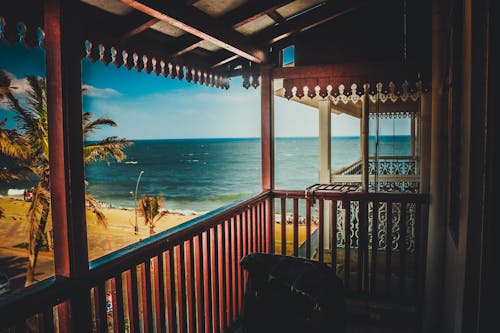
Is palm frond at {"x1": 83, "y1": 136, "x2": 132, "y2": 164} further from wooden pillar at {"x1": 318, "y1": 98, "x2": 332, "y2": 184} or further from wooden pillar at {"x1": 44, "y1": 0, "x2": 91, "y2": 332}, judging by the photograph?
wooden pillar at {"x1": 44, "y1": 0, "x2": 91, "y2": 332}

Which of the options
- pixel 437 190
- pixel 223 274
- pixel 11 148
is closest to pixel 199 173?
pixel 11 148

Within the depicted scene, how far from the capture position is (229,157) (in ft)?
188

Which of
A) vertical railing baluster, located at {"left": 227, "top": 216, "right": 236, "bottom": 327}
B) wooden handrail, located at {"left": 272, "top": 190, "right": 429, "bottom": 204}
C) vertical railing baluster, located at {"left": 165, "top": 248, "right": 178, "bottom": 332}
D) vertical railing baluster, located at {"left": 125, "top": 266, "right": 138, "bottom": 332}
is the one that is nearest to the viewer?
vertical railing baluster, located at {"left": 125, "top": 266, "right": 138, "bottom": 332}

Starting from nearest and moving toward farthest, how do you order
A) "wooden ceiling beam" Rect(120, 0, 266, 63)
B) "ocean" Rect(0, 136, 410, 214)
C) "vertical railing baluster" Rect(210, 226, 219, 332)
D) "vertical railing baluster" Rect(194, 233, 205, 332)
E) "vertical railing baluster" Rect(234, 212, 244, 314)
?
"wooden ceiling beam" Rect(120, 0, 266, 63) → "vertical railing baluster" Rect(194, 233, 205, 332) → "vertical railing baluster" Rect(210, 226, 219, 332) → "vertical railing baluster" Rect(234, 212, 244, 314) → "ocean" Rect(0, 136, 410, 214)

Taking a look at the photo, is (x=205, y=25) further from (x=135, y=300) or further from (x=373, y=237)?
(x=373, y=237)

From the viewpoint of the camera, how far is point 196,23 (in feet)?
8.33

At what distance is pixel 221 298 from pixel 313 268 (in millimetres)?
1549

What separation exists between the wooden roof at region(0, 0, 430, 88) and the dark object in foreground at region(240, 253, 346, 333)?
5.45 ft

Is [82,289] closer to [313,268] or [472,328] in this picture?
[313,268]

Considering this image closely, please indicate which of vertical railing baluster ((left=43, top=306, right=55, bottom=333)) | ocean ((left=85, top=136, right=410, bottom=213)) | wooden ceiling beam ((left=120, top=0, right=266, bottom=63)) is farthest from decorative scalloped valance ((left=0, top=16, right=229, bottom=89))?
ocean ((left=85, top=136, right=410, bottom=213))

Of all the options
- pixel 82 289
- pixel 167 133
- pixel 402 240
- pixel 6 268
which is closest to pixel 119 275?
pixel 82 289

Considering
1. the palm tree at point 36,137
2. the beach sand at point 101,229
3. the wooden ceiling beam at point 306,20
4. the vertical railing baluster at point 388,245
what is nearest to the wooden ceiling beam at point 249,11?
the wooden ceiling beam at point 306,20

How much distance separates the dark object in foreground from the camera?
4.98 feet

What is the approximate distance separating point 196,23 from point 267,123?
163cm
